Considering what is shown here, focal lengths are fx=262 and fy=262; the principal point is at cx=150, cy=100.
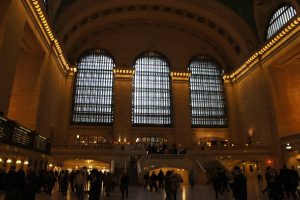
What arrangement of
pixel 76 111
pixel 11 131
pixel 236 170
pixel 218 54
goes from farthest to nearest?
pixel 218 54 < pixel 76 111 < pixel 11 131 < pixel 236 170

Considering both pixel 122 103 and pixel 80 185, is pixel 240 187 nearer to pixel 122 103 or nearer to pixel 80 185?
pixel 80 185

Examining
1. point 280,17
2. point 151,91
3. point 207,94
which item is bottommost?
point 207,94

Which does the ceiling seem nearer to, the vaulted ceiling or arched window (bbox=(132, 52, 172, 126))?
the vaulted ceiling

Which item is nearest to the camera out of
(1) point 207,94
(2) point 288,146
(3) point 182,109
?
(2) point 288,146

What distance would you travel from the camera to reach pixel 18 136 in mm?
12938

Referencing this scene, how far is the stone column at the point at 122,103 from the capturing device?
28344 millimetres

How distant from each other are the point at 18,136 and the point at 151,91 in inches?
771

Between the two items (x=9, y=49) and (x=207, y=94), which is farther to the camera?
(x=207, y=94)

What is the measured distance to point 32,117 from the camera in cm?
1956

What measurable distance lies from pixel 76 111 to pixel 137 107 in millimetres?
6868

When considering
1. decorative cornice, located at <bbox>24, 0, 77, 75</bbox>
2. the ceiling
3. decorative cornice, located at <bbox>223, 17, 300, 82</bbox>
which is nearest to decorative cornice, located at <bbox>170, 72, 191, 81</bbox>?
decorative cornice, located at <bbox>223, 17, 300, 82</bbox>

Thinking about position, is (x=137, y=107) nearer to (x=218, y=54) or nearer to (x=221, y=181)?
(x=218, y=54)

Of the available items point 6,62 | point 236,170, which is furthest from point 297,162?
point 6,62

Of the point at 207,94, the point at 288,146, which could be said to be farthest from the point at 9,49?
the point at 207,94
